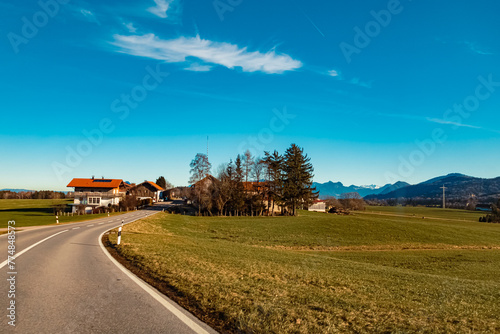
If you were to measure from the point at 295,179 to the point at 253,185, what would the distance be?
10.0 m

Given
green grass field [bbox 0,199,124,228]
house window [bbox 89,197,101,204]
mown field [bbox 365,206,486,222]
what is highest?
house window [bbox 89,197,101,204]

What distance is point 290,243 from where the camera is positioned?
103 feet

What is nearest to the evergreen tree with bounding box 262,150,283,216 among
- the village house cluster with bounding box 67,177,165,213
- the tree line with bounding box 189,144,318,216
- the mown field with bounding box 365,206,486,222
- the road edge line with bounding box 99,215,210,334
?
the tree line with bounding box 189,144,318,216

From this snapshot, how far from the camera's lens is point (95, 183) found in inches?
3418

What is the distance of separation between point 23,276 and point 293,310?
7896mm

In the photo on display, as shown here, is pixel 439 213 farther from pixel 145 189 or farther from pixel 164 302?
pixel 164 302

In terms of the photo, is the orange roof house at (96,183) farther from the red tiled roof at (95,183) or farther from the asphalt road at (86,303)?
the asphalt road at (86,303)

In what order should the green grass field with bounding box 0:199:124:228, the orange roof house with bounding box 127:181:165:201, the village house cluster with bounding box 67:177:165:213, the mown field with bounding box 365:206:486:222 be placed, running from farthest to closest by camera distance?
the orange roof house with bounding box 127:181:165:201 < the mown field with bounding box 365:206:486:222 < the village house cluster with bounding box 67:177:165:213 < the green grass field with bounding box 0:199:124:228

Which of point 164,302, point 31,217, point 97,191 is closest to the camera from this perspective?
point 164,302

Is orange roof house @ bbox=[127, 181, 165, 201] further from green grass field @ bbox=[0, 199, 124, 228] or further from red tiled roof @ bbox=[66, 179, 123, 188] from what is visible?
green grass field @ bbox=[0, 199, 124, 228]

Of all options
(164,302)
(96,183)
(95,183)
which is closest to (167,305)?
(164,302)

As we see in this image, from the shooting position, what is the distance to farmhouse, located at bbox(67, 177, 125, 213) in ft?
265

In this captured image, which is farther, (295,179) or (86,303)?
(295,179)

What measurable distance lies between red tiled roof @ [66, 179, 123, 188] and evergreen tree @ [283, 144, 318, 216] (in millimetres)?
50133
